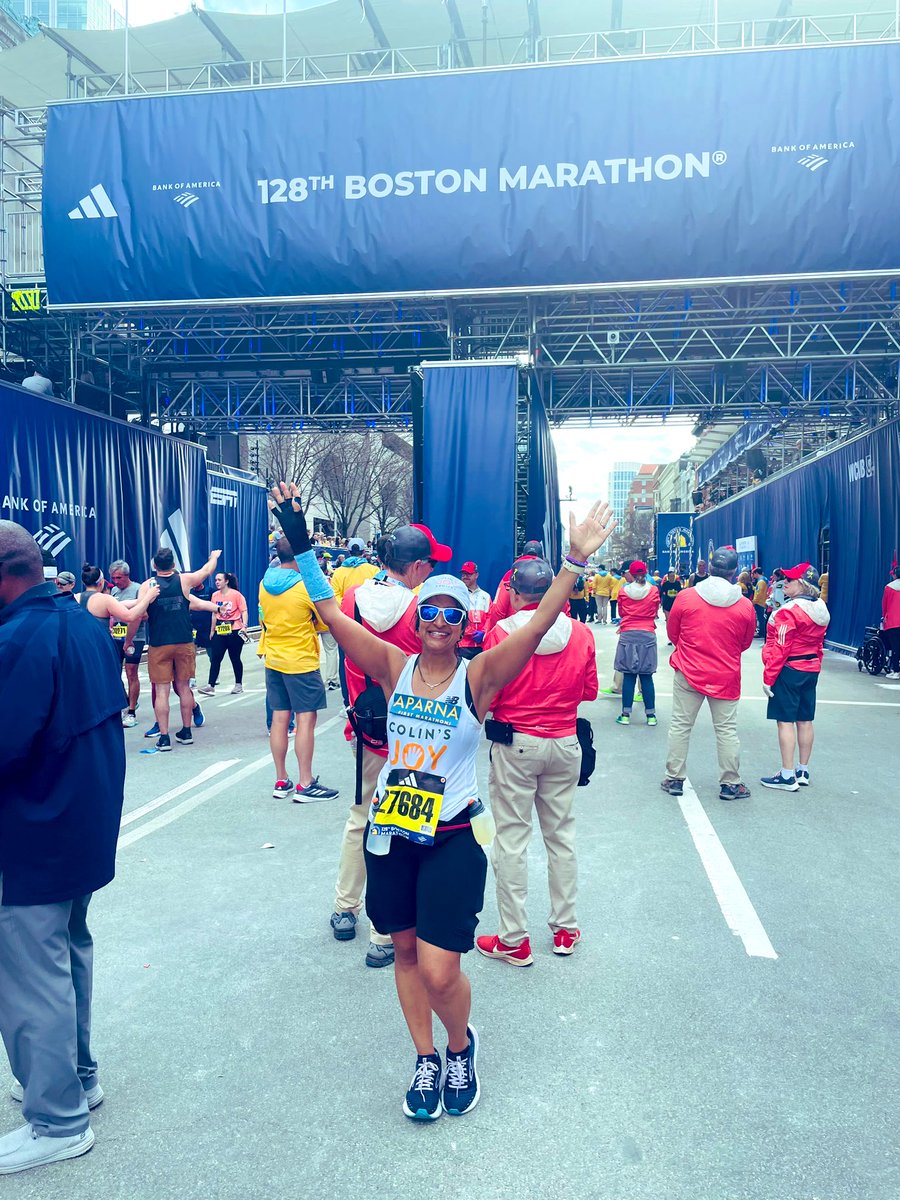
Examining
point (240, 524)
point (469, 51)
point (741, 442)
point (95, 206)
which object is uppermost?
point (469, 51)

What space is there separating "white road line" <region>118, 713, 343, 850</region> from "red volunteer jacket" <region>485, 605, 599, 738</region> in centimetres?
303

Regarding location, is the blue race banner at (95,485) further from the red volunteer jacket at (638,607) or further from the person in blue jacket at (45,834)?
the person in blue jacket at (45,834)

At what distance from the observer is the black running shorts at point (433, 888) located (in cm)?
263

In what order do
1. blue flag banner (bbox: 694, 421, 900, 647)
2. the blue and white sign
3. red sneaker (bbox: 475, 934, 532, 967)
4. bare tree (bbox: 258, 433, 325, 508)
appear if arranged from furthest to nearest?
1. bare tree (bbox: 258, 433, 325, 508)
2. the blue and white sign
3. blue flag banner (bbox: 694, 421, 900, 647)
4. red sneaker (bbox: 475, 934, 532, 967)

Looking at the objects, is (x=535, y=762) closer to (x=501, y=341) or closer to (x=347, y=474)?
(x=501, y=341)

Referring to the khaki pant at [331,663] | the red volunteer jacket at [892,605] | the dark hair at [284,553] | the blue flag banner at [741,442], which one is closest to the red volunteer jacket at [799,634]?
the dark hair at [284,553]

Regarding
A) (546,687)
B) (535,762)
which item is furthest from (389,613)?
(535,762)

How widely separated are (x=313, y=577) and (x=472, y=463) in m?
11.2

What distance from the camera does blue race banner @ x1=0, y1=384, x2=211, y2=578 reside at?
12.2 meters

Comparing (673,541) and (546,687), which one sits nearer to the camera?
(546,687)

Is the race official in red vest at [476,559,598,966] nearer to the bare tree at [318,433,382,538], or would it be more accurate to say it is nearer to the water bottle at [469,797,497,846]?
the water bottle at [469,797,497,846]

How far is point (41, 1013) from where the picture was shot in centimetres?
255

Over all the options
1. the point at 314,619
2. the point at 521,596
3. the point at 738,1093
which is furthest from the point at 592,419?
the point at 738,1093

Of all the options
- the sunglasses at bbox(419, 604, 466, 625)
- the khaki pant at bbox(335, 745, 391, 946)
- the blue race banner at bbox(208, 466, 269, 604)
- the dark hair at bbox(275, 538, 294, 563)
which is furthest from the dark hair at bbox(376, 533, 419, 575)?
the blue race banner at bbox(208, 466, 269, 604)
